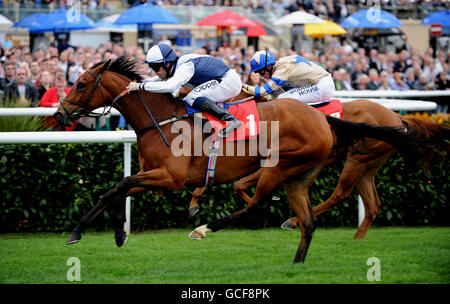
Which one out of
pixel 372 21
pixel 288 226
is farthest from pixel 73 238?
pixel 372 21

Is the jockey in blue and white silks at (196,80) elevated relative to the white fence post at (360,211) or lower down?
elevated

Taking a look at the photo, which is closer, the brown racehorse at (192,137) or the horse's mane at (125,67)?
the brown racehorse at (192,137)

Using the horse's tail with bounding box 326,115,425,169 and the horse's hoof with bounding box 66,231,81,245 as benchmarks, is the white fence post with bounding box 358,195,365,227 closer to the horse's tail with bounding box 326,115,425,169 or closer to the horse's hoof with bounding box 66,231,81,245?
the horse's tail with bounding box 326,115,425,169

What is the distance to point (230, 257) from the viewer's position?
19.7 feet

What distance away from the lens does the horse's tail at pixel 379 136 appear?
622 centimetres

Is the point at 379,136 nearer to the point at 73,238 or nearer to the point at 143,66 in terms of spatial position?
the point at 143,66

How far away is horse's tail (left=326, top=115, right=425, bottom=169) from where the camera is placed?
622 cm

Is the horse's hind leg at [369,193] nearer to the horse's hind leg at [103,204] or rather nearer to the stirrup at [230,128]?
the stirrup at [230,128]

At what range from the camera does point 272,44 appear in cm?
2181

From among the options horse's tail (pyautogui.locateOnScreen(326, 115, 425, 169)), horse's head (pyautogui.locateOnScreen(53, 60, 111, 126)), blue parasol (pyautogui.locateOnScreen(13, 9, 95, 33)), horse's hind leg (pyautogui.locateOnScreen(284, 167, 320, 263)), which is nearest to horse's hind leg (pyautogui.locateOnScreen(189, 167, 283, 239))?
horse's hind leg (pyautogui.locateOnScreen(284, 167, 320, 263))

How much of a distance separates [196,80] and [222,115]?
0.42 metres

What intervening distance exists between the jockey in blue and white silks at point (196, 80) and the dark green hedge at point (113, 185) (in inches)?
58.0

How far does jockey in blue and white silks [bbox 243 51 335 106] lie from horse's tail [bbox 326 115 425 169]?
676 mm

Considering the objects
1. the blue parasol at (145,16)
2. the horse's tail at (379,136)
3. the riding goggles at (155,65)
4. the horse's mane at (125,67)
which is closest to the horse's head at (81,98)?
the horse's mane at (125,67)
